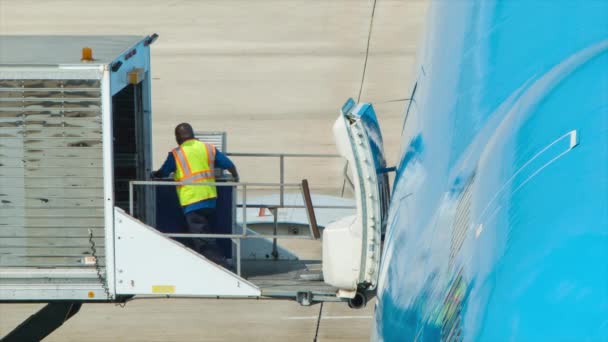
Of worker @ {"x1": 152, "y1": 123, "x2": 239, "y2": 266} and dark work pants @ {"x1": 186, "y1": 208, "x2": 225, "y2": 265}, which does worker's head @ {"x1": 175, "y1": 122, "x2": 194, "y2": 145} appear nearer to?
worker @ {"x1": 152, "y1": 123, "x2": 239, "y2": 266}

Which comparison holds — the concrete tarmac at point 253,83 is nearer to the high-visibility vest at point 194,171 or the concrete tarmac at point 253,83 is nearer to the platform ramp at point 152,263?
the high-visibility vest at point 194,171

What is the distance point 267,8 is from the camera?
34000 mm

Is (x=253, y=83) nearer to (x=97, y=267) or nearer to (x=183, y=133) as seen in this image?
(x=183, y=133)

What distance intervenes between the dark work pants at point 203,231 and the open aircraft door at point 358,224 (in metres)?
3.63

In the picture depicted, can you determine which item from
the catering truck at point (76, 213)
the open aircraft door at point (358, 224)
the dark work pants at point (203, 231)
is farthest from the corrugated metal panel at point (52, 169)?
the open aircraft door at point (358, 224)

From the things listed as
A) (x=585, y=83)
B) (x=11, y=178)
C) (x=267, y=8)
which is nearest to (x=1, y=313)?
(x=11, y=178)

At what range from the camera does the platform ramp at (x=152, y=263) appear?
35.0ft

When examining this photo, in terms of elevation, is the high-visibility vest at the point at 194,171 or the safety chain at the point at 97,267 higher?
the high-visibility vest at the point at 194,171

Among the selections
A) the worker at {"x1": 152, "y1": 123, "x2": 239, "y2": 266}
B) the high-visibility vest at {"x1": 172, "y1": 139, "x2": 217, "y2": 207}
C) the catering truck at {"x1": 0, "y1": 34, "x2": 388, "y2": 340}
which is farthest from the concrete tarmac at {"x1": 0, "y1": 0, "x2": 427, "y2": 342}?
the catering truck at {"x1": 0, "y1": 34, "x2": 388, "y2": 340}

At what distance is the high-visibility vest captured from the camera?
11578 mm

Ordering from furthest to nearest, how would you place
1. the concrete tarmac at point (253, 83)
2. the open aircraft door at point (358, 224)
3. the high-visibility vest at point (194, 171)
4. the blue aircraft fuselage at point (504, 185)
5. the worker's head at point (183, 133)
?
the concrete tarmac at point (253, 83) < the worker's head at point (183, 133) < the high-visibility vest at point (194, 171) < the open aircraft door at point (358, 224) < the blue aircraft fuselage at point (504, 185)

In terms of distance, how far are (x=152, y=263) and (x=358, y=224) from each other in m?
3.58

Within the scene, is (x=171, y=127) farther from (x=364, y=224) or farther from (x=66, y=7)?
(x=364, y=224)

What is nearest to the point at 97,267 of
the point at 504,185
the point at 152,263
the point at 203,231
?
the point at 152,263
